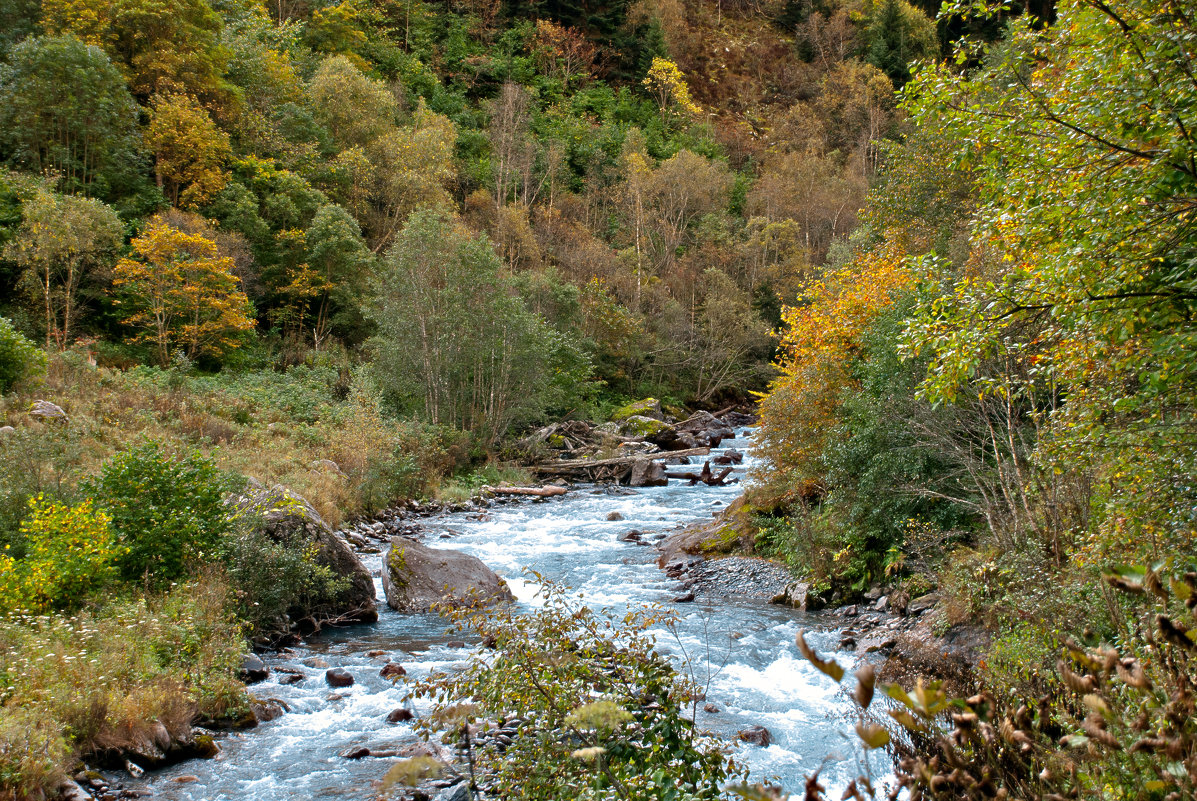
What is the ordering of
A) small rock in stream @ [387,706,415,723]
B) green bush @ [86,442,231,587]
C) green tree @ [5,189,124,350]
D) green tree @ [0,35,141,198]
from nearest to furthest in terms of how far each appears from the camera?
small rock in stream @ [387,706,415,723]
green bush @ [86,442,231,587]
green tree @ [5,189,124,350]
green tree @ [0,35,141,198]

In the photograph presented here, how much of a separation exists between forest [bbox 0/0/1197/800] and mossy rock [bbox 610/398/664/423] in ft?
2.85

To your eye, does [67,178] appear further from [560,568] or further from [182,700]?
[182,700]

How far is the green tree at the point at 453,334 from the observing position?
23.2 meters

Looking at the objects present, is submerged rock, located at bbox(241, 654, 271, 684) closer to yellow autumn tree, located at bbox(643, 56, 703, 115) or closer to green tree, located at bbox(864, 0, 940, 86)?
yellow autumn tree, located at bbox(643, 56, 703, 115)

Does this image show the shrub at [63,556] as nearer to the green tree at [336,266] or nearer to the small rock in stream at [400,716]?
the small rock in stream at [400,716]

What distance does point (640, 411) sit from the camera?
104ft

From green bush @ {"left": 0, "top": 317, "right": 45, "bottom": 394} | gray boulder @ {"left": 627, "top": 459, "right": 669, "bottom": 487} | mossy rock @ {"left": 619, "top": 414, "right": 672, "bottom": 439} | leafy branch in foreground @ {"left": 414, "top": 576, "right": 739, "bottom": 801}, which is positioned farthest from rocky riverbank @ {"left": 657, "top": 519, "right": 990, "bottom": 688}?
mossy rock @ {"left": 619, "top": 414, "right": 672, "bottom": 439}

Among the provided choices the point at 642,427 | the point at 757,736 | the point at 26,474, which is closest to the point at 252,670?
the point at 26,474

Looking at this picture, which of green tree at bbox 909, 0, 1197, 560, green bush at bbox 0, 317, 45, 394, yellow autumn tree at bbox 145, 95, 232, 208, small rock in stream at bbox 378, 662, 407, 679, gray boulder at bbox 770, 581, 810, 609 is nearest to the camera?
green tree at bbox 909, 0, 1197, 560

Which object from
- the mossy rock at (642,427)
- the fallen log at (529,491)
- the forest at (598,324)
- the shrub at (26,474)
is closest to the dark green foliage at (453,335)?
the forest at (598,324)

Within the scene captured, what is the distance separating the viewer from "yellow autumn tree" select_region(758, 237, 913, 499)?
12773mm

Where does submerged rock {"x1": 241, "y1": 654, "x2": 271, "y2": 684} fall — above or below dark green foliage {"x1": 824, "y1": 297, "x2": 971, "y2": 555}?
below

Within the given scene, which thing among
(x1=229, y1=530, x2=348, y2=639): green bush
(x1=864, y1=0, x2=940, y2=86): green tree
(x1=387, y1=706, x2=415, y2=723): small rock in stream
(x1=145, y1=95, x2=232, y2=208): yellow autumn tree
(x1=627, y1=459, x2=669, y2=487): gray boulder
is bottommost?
(x1=627, y1=459, x2=669, y2=487): gray boulder

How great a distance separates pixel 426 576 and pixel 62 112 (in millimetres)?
22560
